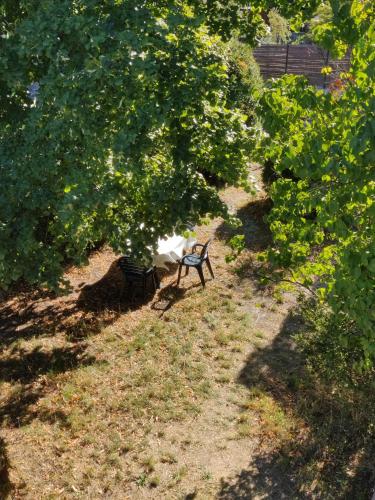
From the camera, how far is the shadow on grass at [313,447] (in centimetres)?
610

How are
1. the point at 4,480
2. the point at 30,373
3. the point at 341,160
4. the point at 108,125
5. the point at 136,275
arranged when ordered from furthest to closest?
1. the point at 136,275
2. the point at 30,373
3. the point at 4,480
4. the point at 108,125
5. the point at 341,160

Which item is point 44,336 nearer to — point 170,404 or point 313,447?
point 170,404

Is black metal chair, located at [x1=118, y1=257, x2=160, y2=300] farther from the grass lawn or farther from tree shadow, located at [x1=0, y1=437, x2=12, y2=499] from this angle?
tree shadow, located at [x1=0, y1=437, x2=12, y2=499]

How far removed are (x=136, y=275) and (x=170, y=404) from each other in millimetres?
3055

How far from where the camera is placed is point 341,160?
2.98m

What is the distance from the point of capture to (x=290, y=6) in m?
4.91

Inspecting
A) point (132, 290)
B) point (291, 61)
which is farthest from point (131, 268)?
point (291, 61)

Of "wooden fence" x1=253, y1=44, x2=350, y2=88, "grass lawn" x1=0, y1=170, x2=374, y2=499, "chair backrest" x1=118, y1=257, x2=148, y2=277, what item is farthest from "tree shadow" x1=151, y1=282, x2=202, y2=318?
"wooden fence" x1=253, y1=44, x2=350, y2=88

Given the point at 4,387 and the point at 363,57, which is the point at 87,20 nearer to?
the point at 363,57

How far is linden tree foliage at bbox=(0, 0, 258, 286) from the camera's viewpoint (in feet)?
11.7

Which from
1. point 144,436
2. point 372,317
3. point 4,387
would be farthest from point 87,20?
point 4,387

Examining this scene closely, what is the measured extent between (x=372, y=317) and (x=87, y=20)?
2.86 metres

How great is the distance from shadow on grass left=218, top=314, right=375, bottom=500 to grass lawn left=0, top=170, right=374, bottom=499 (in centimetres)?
2

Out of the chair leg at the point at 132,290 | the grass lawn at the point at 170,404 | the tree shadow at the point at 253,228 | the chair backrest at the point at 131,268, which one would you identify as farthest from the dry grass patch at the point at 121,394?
the tree shadow at the point at 253,228
